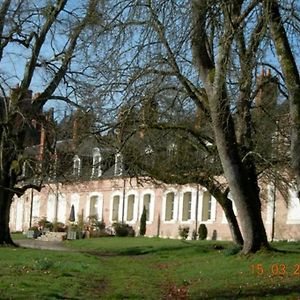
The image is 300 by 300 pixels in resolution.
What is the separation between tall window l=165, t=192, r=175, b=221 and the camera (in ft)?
159

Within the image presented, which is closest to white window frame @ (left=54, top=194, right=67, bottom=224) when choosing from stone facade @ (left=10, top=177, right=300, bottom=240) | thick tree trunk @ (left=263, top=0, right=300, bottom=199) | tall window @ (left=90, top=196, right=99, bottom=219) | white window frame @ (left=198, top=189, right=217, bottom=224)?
stone facade @ (left=10, top=177, right=300, bottom=240)

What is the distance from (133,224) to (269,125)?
97.8 ft

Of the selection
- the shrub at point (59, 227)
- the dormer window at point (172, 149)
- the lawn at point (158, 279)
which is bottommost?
the shrub at point (59, 227)

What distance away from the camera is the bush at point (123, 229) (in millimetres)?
50250

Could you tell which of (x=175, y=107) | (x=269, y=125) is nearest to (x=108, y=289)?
(x=175, y=107)

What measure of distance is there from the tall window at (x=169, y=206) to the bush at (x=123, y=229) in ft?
11.4

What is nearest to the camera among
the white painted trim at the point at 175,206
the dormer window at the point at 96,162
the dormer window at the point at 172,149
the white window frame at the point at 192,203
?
the dormer window at the point at 172,149

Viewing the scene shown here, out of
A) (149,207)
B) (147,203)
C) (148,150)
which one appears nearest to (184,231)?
(149,207)

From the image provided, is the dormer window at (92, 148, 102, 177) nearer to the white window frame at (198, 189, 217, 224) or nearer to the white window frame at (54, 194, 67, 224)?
the white window frame at (198, 189, 217, 224)

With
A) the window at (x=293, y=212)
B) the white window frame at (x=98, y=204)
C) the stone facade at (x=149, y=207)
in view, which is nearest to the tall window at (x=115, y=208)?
the stone facade at (x=149, y=207)

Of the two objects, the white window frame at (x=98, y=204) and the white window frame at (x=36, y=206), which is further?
the white window frame at (x=36, y=206)

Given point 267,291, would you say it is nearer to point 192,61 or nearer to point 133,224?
point 192,61

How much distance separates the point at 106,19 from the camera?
1441cm

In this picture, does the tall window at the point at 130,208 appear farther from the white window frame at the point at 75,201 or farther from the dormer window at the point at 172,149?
the dormer window at the point at 172,149
